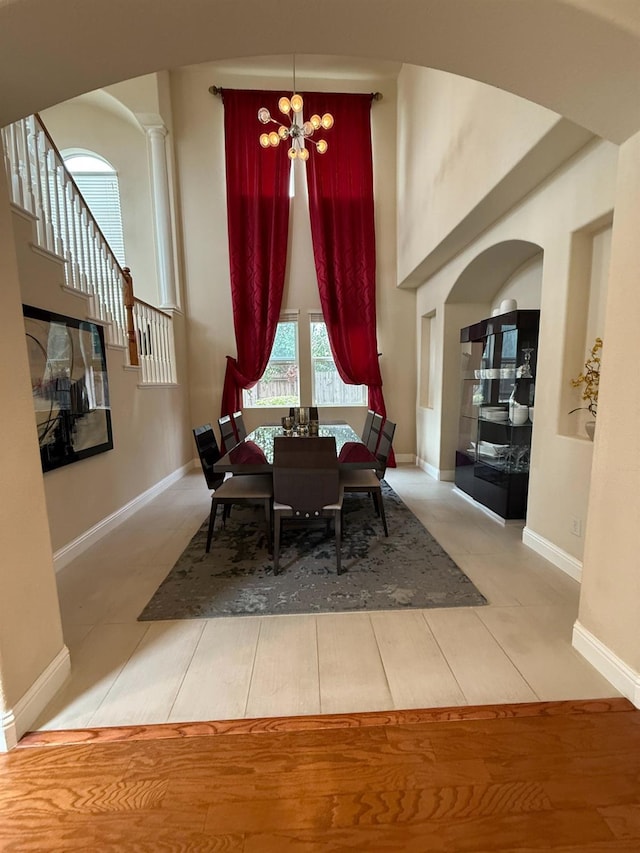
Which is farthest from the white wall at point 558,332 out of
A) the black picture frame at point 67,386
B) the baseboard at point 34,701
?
the black picture frame at point 67,386

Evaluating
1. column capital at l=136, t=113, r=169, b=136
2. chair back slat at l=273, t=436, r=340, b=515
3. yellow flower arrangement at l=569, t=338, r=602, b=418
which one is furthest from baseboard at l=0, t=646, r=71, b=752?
column capital at l=136, t=113, r=169, b=136

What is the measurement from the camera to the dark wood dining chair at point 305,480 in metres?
2.39

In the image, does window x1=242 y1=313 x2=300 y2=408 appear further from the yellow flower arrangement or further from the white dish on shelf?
the yellow flower arrangement

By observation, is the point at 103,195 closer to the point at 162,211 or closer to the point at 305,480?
the point at 162,211

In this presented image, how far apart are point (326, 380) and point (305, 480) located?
138 inches

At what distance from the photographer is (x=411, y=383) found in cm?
577

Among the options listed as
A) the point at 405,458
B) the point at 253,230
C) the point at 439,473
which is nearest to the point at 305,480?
the point at 439,473

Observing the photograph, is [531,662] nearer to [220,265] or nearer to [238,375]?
[238,375]

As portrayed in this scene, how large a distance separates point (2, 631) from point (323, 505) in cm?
164

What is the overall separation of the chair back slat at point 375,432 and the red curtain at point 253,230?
221cm

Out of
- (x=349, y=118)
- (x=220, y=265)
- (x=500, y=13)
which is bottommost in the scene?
(x=500, y=13)

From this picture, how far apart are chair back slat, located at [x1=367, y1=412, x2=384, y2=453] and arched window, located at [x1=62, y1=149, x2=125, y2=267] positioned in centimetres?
422

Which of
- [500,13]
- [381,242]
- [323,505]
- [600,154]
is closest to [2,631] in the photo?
[323,505]

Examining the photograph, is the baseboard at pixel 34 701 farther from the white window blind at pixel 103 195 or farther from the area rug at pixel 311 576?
the white window blind at pixel 103 195
